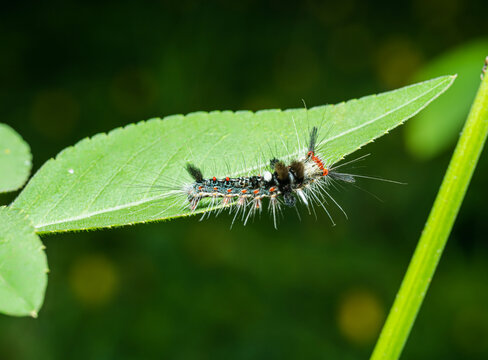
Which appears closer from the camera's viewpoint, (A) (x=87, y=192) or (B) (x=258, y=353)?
(A) (x=87, y=192)

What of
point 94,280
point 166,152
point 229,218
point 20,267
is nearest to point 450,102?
point 166,152

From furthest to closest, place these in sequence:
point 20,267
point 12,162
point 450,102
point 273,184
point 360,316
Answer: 1. point 360,316
2. point 450,102
3. point 273,184
4. point 12,162
5. point 20,267

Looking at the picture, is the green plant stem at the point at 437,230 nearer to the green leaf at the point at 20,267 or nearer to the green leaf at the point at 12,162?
the green leaf at the point at 20,267

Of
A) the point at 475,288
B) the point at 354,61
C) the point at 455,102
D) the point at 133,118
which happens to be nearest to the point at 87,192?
the point at 455,102

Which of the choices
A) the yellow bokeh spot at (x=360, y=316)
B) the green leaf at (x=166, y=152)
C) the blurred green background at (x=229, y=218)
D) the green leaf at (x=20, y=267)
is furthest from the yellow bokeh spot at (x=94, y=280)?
the green leaf at (x=20, y=267)

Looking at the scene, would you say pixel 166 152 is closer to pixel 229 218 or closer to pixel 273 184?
pixel 273 184

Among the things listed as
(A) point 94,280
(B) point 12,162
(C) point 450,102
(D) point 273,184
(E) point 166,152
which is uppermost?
(C) point 450,102

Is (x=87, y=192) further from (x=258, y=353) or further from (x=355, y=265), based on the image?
(x=355, y=265)
